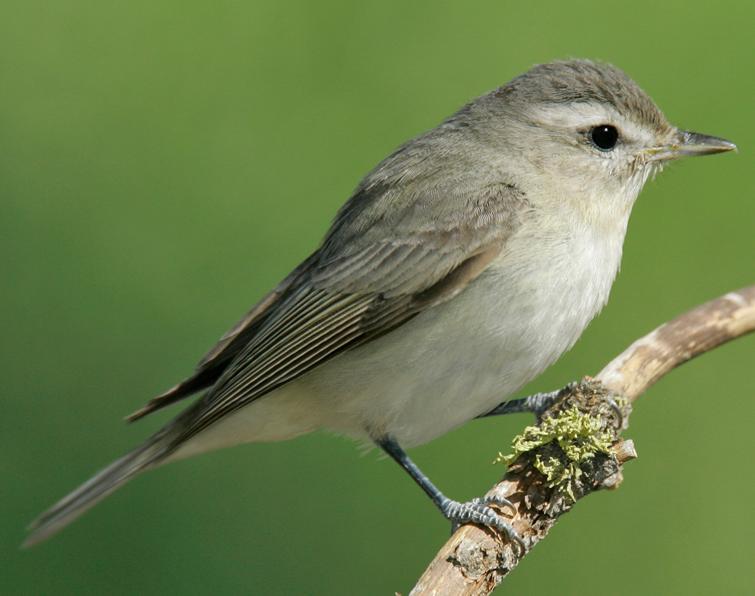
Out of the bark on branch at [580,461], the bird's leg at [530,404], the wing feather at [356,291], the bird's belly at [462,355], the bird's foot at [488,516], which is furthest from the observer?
the bird's leg at [530,404]

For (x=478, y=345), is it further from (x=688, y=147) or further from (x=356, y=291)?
(x=688, y=147)

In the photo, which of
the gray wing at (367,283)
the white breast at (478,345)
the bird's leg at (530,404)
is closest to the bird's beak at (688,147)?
the white breast at (478,345)

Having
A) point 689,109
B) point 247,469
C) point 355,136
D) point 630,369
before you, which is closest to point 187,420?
point 247,469

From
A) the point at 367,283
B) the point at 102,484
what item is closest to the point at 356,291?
the point at 367,283

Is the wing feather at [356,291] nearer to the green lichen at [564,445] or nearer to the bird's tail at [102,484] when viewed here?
the bird's tail at [102,484]

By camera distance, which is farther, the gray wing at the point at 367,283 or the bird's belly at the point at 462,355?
the gray wing at the point at 367,283
